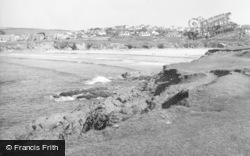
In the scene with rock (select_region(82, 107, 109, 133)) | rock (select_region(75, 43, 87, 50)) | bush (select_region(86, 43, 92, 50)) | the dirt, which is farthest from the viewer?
bush (select_region(86, 43, 92, 50))

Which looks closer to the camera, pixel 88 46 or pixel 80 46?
pixel 80 46

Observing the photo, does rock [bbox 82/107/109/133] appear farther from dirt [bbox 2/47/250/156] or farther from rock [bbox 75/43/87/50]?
rock [bbox 75/43/87/50]

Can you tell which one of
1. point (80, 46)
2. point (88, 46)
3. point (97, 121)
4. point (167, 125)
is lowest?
point (80, 46)

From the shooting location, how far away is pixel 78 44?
14612 cm

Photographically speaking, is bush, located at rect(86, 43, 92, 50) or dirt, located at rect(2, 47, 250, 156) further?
bush, located at rect(86, 43, 92, 50)

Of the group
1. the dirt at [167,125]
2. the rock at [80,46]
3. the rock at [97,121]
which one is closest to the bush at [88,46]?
the rock at [80,46]

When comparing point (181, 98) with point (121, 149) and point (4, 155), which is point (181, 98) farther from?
point (4, 155)

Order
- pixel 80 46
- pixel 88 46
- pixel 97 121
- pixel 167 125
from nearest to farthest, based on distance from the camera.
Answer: pixel 167 125, pixel 97 121, pixel 80 46, pixel 88 46

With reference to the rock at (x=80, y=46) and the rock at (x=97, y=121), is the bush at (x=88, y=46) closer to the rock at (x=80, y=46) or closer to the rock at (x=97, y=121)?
the rock at (x=80, y=46)

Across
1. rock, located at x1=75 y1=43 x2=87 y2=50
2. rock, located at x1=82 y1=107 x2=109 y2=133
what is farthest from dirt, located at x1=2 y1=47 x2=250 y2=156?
rock, located at x1=75 y1=43 x2=87 y2=50

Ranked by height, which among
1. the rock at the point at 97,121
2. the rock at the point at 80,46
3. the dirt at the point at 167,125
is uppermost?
the dirt at the point at 167,125

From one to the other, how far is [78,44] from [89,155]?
13999 cm

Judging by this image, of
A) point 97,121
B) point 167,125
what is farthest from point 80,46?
point 167,125

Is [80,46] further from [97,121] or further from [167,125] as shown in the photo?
[167,125]
